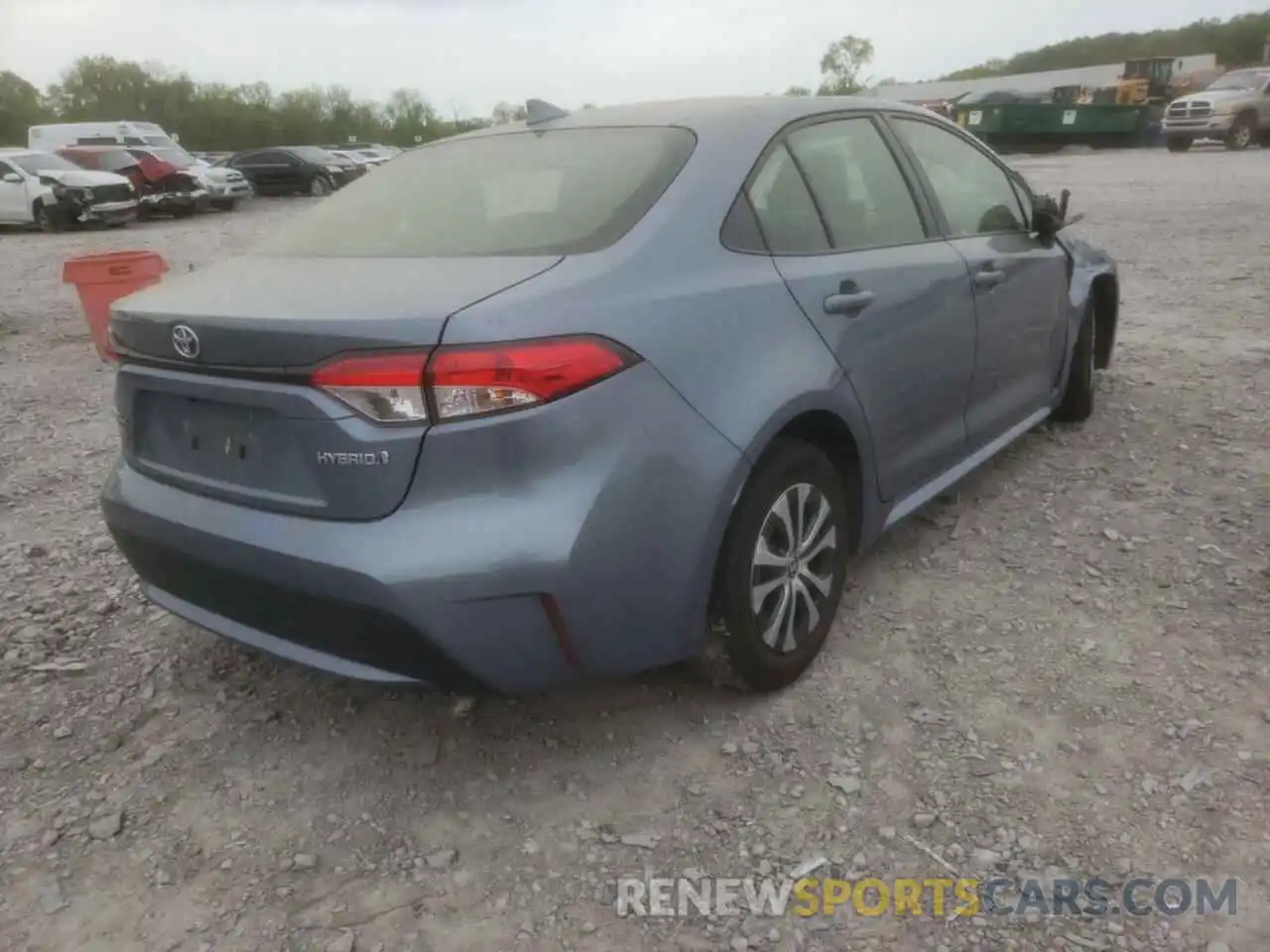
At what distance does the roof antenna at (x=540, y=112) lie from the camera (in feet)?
10.3

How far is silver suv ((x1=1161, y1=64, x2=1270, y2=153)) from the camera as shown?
77.3 ft

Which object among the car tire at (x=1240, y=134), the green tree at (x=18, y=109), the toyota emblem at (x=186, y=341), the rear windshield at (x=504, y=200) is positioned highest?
the green tree at (x=18, y=109)

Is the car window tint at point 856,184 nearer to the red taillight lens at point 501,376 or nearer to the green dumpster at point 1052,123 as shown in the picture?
the red taillight lens at point 501,376

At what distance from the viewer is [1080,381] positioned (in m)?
4.54

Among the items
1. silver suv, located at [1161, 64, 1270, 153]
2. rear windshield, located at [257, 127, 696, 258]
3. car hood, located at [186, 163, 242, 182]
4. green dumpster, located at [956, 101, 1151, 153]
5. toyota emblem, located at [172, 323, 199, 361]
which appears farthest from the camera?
green dumpster, located at [956, 101, 1151, 153]

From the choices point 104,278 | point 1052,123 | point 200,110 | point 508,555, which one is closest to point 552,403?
point 508,555

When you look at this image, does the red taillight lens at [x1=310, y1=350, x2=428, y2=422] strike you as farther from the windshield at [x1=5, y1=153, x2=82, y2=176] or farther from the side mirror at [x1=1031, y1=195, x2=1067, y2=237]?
the windshield at [x1=5, y1=153, x2=82, y2=176]

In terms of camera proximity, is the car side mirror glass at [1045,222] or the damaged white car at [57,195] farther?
the damaged white car at [57,195]

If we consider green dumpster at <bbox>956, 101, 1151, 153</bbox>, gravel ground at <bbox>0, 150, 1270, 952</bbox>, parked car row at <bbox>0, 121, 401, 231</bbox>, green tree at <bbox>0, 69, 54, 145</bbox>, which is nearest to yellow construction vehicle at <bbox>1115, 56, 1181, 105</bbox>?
green dumpster at <bbox>956, 101, 1151, 153</bbox>

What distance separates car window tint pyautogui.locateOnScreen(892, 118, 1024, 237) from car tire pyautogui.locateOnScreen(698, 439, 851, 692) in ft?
4.08

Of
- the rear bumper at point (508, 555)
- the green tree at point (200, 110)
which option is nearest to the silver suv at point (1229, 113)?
the rear bumper at point (508, 555)

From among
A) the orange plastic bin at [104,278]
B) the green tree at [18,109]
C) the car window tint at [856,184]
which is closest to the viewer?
the car window tint at [856,184]

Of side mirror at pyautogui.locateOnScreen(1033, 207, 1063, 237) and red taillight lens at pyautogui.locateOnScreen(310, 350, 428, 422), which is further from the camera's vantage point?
side mirror at pyautogui.locateOnScreen(1033, 207, 1063, 237)

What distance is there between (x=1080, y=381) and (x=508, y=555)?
344 cm
